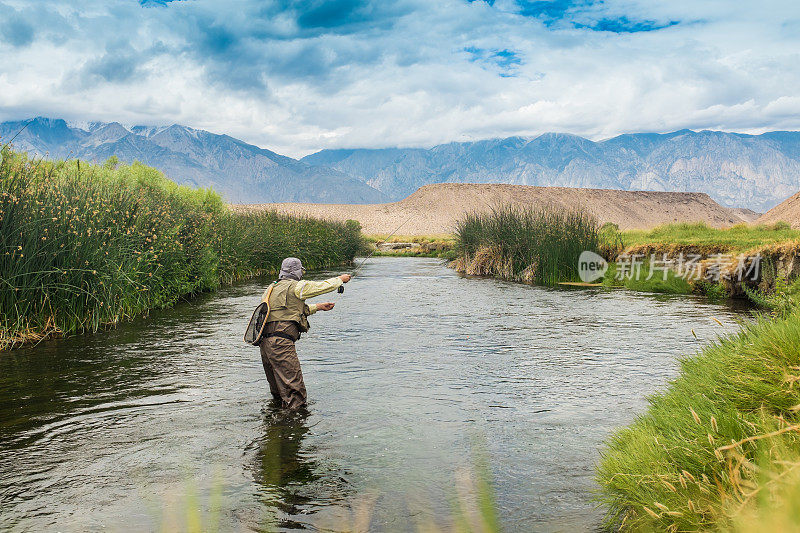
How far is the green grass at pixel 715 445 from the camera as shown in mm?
3215

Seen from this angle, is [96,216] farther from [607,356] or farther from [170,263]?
[607,356]

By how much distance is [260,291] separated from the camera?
19.8 metres

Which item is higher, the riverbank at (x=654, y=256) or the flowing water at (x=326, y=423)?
the riverbank at (x=654, y=256)

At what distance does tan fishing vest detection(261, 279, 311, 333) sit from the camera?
7.35 m

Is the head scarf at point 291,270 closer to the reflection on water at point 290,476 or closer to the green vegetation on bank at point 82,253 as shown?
the reflection on water at point 290,476

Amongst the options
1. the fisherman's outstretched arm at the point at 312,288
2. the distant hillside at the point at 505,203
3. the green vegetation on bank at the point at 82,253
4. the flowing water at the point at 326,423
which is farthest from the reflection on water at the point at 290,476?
the distant hillside at the point at 505,203

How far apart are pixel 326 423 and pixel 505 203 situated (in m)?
96.6

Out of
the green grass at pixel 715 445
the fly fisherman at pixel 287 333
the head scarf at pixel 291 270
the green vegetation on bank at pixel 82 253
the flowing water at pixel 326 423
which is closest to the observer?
the green grass at pixel 715 445

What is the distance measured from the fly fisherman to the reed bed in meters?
16.1

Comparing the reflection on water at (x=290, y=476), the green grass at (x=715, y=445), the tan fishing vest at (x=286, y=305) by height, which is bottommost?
the reflection on water at (x=290, y=476)

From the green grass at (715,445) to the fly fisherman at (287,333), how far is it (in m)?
3.61

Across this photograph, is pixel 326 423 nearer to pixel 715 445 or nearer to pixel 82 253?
pixel 715 445

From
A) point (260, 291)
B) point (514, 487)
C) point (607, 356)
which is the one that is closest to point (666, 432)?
point (514, 487)

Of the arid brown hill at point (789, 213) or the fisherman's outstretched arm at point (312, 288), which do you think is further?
the arid brown hill at point (789, 213)
